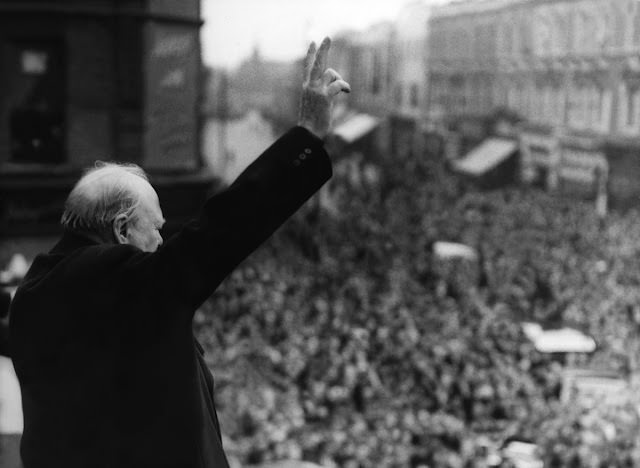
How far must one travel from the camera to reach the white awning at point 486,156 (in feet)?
18.3

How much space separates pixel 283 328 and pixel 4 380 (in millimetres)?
1729

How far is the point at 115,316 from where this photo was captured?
1175 mm

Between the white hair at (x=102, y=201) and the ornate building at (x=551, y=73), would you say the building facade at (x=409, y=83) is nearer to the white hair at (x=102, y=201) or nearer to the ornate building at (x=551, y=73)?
the ornate building at (x=551, y=73)

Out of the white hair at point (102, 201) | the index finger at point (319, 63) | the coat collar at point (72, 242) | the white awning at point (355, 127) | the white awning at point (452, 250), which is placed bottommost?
the white awning at point (452, 250)

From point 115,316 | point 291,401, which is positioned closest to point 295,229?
point 291,401

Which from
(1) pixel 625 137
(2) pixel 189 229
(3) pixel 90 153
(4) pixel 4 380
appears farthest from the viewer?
(3) pixel 90 153

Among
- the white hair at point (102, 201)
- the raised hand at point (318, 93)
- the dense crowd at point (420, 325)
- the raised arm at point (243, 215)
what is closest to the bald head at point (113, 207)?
the white hair at point (102, 201)

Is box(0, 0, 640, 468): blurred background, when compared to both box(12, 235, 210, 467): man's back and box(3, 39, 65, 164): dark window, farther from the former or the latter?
box(12, 235, 210, 467): man's back

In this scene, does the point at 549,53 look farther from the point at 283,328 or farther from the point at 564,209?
the point at 283,328

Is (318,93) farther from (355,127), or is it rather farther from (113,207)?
(355,127)

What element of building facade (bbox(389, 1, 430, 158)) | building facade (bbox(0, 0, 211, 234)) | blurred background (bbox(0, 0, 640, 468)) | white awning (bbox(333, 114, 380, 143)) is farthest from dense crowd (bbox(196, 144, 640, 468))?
building facade (bbox(0, 0, 211, 234))

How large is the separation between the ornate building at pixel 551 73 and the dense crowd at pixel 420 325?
0.92 feet

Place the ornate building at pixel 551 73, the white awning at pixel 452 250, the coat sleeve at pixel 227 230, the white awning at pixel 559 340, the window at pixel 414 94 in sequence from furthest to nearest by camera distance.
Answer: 1. the window at pixel 414 94
2. the white awning at pixel 452 250
3. the white awning at pixel 559 340
4. the ornate building at pixel 551 73
5. the coat sleeve at pixel 227 230

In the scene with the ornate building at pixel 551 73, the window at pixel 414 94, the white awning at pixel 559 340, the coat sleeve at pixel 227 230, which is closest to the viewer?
the coat sleeve at pixel 227 230
